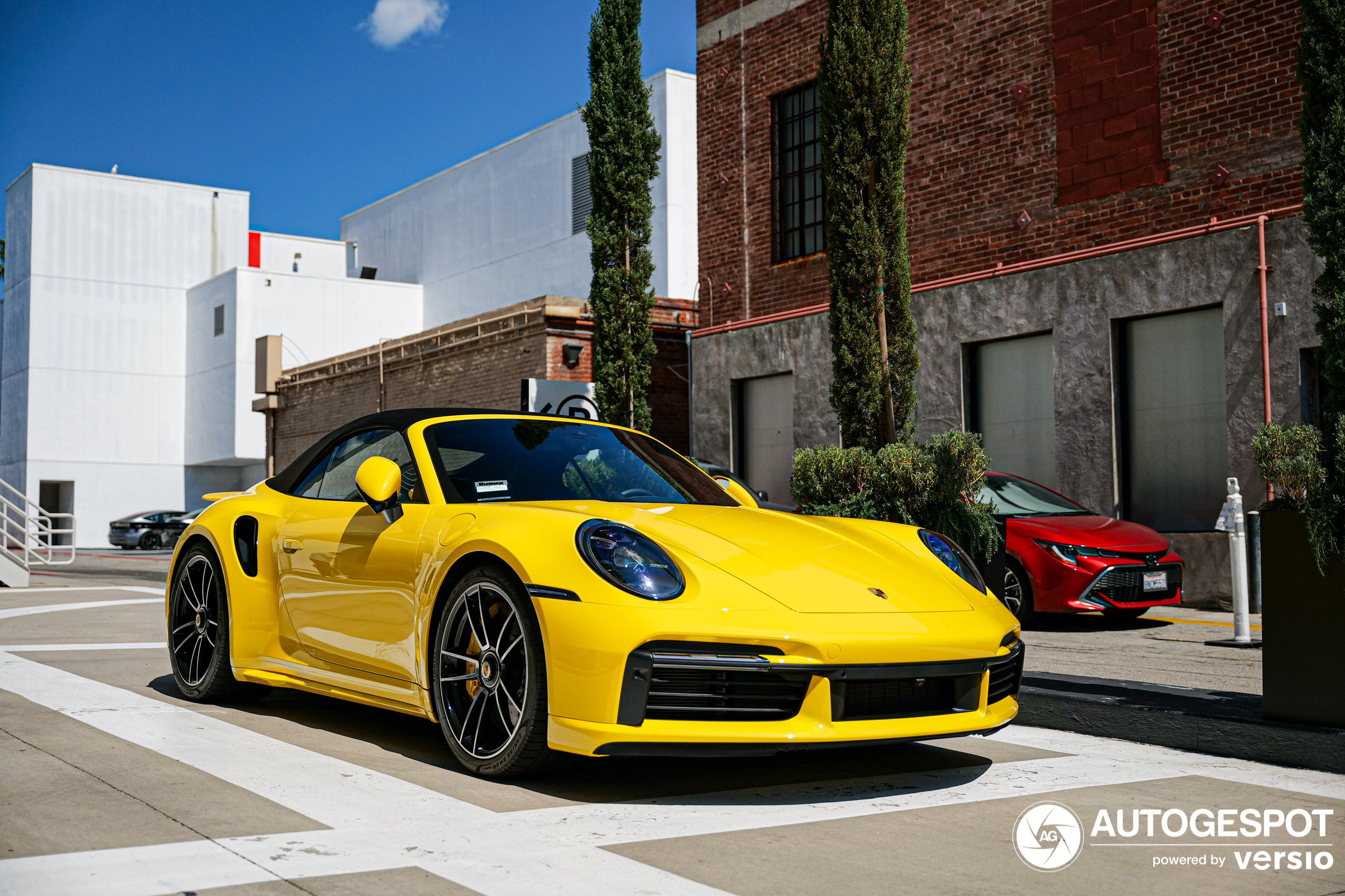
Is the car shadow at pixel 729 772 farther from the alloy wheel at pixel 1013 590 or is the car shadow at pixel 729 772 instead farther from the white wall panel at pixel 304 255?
the white wall panel at pixel 304 255

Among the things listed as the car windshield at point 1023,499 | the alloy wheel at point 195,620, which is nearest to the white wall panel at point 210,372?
the car windshield at point 1023,499

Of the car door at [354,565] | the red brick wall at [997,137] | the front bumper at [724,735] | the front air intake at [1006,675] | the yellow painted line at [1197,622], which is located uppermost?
the red brick wall at [997,137]

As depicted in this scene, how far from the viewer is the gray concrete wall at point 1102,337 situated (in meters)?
12.5

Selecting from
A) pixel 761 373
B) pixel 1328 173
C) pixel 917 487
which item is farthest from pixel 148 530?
pixel 1328 173

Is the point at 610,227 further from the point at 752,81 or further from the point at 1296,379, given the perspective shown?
the point at 1296,379

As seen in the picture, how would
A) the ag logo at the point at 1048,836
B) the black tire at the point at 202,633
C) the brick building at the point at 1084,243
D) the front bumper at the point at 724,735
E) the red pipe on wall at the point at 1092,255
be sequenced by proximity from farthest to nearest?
the brick building at the point at 1084,243 < the red pipe on wall at the point at 1092,255 < the black tire at the point at 202,633 < the front bumper at the point at 724,735 < the ag logo at the point at 1048,836

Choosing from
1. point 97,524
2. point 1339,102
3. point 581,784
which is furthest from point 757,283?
point 97,524

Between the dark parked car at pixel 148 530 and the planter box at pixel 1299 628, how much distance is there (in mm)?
42614

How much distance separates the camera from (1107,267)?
14.0 meters

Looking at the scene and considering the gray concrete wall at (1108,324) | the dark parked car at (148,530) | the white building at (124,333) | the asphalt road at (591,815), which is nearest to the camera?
the asphalt road at (591,815)

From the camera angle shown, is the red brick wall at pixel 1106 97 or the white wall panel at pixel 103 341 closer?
the red brick wall at pixel 1106 97

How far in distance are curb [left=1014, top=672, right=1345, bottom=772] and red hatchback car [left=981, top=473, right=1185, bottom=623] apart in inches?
158

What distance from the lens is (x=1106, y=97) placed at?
14.4 meters

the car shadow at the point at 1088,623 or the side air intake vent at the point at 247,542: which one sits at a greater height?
the side air intake vent at the point at 247,542
